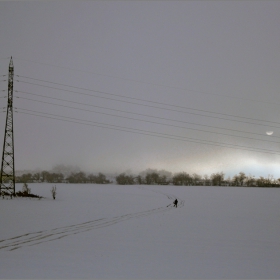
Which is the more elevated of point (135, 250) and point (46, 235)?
point (135, 250)

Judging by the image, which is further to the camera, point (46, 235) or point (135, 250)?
point (46, 235)

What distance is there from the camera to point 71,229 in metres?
21.5

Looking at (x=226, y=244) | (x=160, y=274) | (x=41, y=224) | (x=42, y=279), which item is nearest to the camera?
(x=42, y=279)

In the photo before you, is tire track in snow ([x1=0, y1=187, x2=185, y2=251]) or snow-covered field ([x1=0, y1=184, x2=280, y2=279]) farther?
tire track in snow ([x1=0, y1=187, x2=185, y2=251])

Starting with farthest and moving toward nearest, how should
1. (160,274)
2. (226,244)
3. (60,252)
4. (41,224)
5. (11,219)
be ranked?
(11,219) → (41,224) → (226,244) → (60,252) → (160,274)

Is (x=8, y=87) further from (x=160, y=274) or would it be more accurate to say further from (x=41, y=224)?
(x=160, y=274)

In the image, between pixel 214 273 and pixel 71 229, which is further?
pixel 71 229

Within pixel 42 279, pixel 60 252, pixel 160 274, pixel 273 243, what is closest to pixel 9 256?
pixel 60 252

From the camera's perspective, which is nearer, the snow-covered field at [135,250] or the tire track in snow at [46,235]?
the snow-covered field at [135,250]

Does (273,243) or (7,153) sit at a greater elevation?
(7,153)

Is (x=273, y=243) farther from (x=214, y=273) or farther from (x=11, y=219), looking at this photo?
(x=11, y=219)

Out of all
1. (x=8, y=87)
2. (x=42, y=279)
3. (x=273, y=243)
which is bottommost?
(x=273, y=243)

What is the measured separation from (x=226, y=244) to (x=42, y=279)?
1248 cm

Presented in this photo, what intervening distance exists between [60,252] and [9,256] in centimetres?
260
